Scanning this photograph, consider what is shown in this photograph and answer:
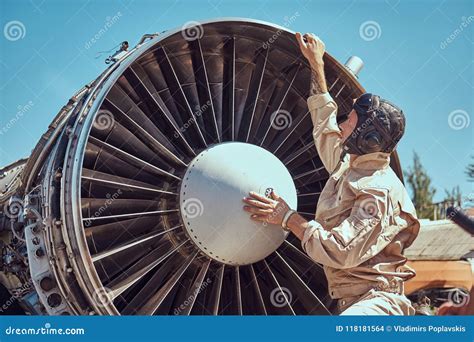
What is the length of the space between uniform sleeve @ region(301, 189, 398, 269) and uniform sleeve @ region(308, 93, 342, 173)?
86 centimetres

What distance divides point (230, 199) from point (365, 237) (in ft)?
4.51

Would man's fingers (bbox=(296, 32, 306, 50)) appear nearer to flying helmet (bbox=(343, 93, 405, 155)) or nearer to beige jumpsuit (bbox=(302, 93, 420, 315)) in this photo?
flying helmet (bbox=(343, 93, 405, 155))

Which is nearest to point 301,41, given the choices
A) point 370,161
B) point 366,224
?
point 370,161

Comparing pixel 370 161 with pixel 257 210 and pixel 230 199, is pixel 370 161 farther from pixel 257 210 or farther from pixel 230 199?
pixel 230 199

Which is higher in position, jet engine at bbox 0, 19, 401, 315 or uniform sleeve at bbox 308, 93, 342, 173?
uniform sleeve at bbox 308, 93, 342, 173

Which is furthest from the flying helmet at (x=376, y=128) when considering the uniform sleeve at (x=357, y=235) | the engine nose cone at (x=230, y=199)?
the engine nose cone at (x=230, y=199)

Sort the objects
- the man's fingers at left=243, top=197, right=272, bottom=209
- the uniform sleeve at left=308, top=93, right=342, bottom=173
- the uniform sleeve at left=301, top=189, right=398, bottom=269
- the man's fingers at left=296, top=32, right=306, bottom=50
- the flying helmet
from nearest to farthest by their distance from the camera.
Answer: the uniform sleeve at left=301, top=189, right=398, bottom=269, the flying helmet, the uniform sleeve at left=308, top=93, right=342, bottom=173, the man's fingers at left=243, top=197, right=272, bottom=209, the man's fingers at left=296, top=32, right=306, bottom=50

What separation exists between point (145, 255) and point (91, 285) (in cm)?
80

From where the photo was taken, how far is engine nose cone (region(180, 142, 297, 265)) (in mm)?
5504

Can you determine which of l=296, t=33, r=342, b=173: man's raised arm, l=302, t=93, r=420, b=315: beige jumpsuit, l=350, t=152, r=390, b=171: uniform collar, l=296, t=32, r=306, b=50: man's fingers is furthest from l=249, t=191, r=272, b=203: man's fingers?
l=296, t=32, r=306, b=50: man's fingers

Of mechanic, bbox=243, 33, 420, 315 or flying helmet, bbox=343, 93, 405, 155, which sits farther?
flying helmet, bbox=343, 93, 405, 155

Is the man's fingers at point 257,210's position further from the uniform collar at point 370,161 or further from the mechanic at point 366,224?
the uniform collar at point 370,161

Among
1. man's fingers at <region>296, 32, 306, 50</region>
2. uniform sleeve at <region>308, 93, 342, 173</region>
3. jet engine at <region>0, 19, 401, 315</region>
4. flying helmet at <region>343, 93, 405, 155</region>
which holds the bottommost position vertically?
jet engine at <region>0, 19, 401, 315</region>

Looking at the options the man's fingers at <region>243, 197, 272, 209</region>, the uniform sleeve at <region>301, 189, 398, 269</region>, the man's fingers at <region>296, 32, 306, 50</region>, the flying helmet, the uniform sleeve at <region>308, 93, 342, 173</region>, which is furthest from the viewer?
the man's fingers at <region>296, 32, 306, 50</region>
